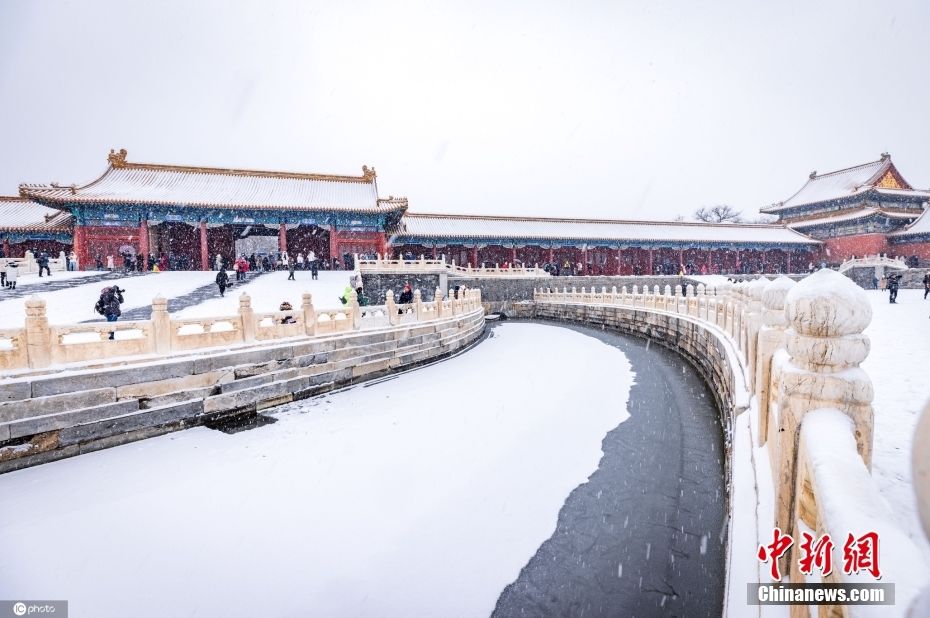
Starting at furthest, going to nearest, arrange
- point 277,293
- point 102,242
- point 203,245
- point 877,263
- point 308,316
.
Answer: point 877,263 < point 203,245 < point 102,242 < point 277,293 < point 308,316

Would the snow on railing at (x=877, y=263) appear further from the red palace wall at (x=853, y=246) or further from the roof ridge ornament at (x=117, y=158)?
the roof ridge ornament at (x=117, y=158)

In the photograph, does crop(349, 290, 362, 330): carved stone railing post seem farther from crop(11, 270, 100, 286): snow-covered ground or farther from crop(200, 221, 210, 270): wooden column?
crop(200, 221, 210, 270): wooden column

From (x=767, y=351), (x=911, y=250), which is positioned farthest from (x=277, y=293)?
(x=911, y=250)

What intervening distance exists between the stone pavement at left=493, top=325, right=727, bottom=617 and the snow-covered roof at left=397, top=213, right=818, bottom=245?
2523 cm

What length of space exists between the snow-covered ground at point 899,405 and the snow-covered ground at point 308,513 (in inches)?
102

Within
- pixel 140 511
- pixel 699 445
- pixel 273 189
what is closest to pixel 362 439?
pixel 140 511

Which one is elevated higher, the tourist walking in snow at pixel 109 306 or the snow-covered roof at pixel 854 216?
the snow-covered roof at pixel 854 216

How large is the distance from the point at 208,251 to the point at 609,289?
24.3m

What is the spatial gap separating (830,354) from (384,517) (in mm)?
4021

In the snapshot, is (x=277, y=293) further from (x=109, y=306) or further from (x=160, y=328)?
(x=160, y=328)

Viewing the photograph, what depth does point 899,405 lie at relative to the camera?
409 cm

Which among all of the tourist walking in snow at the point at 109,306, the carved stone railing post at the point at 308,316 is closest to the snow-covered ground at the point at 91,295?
the tourist walking in snow at the point at 109,306

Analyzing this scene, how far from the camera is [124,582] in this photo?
3.59 meters

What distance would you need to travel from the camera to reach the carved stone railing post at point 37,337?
232 inches
